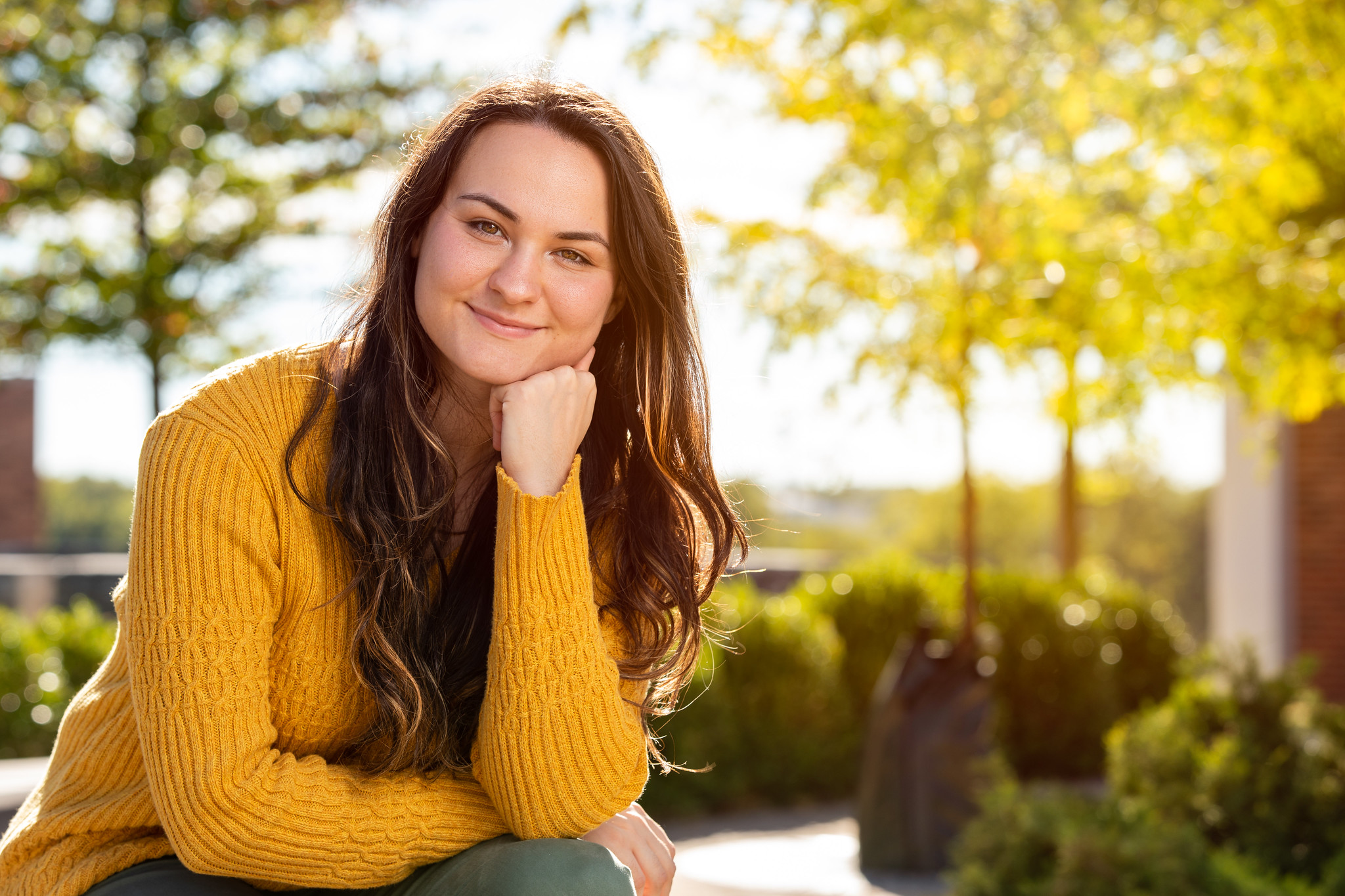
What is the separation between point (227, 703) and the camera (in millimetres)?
1721

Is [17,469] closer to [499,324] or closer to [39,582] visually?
[39,582]

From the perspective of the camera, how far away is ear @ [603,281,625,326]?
2094 mm

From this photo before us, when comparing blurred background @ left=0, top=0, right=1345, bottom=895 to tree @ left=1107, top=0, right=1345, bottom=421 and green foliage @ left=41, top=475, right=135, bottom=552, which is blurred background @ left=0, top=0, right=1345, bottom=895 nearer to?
tree @ left=1107, top=0, right=1345, bottom=421

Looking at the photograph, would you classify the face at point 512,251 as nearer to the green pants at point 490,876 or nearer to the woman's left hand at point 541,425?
the woman's left hand at point 541,425

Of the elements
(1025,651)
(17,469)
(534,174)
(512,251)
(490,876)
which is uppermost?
(534,174)


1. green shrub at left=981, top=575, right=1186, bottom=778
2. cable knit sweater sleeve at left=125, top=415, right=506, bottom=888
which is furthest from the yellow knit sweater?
green shrub at left=981, top=575, right=1186, bottom=778

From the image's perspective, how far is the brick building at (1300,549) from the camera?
9438mm

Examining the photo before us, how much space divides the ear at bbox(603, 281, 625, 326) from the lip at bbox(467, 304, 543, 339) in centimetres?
18

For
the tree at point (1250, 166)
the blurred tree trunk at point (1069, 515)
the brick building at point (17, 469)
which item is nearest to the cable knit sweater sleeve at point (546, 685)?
the tree at point (1250, 166)

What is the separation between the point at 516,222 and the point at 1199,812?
150 inches

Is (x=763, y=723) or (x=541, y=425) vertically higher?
(x=541, y=425)

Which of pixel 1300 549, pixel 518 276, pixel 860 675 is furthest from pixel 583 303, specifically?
pixel 1300 549

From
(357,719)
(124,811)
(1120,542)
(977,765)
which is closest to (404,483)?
(357,719)

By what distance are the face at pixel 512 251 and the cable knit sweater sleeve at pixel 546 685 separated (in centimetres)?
23
